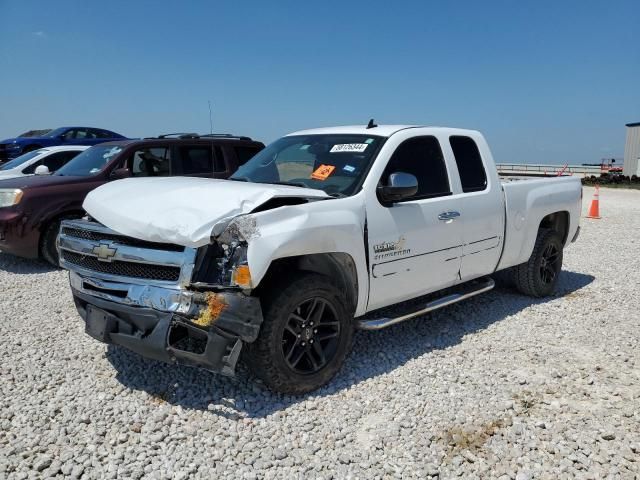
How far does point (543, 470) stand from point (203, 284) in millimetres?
2234

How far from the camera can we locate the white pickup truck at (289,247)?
3203mm

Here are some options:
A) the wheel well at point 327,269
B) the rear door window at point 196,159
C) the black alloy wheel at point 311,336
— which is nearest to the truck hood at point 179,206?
the wheel well at point 327,269

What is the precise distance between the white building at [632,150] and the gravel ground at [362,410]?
100 feet

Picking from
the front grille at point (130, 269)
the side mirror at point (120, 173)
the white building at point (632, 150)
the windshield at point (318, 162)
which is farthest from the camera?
the white building at point (632, 150)

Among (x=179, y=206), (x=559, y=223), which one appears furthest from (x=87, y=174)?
(x=559, y=223)

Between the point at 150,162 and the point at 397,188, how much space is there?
535 cm

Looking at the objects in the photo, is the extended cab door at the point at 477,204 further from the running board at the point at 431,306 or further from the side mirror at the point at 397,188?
the side mirror at the point at 397,188

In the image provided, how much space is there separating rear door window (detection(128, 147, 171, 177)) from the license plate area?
4781 mm

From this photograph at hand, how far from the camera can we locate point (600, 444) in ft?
10.3

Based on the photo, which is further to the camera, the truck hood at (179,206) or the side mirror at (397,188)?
the side mirror at (397,188)

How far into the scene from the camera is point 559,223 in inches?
255

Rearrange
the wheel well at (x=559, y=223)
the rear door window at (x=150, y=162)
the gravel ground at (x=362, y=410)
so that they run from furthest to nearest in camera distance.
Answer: the rear door window at (x=150, y=162) → the wheel well at (x=559, y=223) → the gravel ground at (x=362, y=410)

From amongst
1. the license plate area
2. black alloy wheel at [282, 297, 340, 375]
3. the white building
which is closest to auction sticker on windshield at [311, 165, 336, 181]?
black alloy wheel at [282, 297, 340, 375]

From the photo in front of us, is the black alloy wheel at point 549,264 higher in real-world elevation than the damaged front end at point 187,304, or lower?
lower
